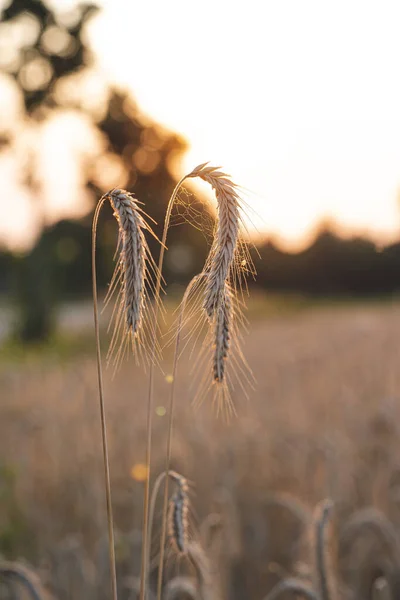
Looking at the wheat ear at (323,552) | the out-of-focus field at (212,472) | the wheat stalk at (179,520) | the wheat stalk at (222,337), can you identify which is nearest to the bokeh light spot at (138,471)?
the out-of-focus field at (212,472)

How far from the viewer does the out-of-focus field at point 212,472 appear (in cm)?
398

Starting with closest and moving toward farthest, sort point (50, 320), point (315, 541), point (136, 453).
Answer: point (315, 541)
point (136, 453)
point (50, 320)

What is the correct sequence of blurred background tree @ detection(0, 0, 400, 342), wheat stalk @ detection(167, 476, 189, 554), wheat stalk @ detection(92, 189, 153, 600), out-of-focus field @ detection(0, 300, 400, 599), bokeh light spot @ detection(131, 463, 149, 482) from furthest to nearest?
blurred background tree @ detection(0, 0, 400, 342)
bokeh light spot @ detection(131, 463, 149, 482)
out-of-focus field @ detection(0, 300, 400, 599)
wheat stalk @ detection(167, 476, 189, 554)
wheat stalk @ detection(92, 189, 153, 600)

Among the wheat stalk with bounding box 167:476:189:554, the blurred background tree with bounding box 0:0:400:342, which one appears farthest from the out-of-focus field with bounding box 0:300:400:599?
the blurred background tree with bounding box 0:0:400:342

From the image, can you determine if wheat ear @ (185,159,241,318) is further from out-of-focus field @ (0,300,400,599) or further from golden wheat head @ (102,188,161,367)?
out-of-focus field @ (0,300,400,599)

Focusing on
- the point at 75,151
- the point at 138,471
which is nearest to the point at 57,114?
the point at 75,151

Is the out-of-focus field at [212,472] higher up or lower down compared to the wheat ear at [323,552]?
lower down

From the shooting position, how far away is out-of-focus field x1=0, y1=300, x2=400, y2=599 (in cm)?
398

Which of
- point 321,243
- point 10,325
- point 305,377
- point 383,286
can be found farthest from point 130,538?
point 383,286

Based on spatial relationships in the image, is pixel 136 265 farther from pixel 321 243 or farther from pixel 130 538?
pixel 321 243

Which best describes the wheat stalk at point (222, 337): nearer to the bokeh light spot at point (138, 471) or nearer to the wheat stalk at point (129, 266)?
the wheat stalk at point (129, 266)

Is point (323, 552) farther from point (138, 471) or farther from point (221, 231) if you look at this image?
point (138, 471)

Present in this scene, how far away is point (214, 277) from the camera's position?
48.6 inches

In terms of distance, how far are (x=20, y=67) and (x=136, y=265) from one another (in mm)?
28693
